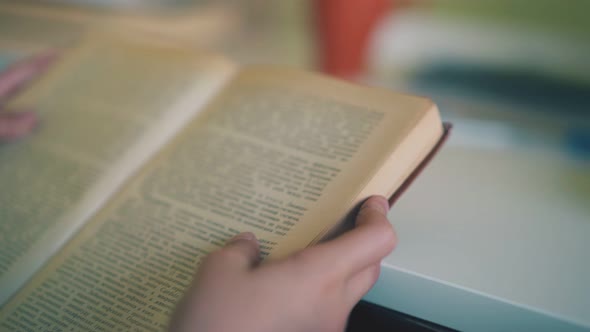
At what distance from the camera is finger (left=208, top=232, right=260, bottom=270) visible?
1.18 feet

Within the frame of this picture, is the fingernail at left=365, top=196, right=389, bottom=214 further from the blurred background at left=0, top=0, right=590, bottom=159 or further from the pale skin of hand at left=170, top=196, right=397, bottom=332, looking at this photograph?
the blurred background at left=0, top=0, right=590, bottom=159

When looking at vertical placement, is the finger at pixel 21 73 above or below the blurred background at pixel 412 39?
below

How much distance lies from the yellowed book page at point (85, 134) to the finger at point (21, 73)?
0.12ft

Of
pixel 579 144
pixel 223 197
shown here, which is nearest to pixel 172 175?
pixel 223 197

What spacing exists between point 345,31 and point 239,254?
98 centimetres

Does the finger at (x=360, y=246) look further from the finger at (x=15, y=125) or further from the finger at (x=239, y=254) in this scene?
the finger at (x=15, y=125)

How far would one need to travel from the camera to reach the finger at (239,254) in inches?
14.2

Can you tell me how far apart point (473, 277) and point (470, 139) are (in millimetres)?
345

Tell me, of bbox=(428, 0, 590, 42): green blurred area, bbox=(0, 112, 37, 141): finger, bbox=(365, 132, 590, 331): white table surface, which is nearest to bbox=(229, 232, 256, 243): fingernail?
bbox=(365, 132, 590, 331): white table surface

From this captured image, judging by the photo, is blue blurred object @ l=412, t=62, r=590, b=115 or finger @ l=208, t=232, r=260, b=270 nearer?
finger @ l=208, t=232, r=260, b=270

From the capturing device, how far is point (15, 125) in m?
0.67

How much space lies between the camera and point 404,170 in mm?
469

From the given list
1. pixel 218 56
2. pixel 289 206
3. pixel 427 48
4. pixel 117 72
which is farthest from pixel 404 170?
pixel 427 48

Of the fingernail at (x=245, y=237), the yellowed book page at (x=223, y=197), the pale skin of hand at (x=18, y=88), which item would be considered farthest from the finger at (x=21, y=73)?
the fingernail at (x=245, y=237)
